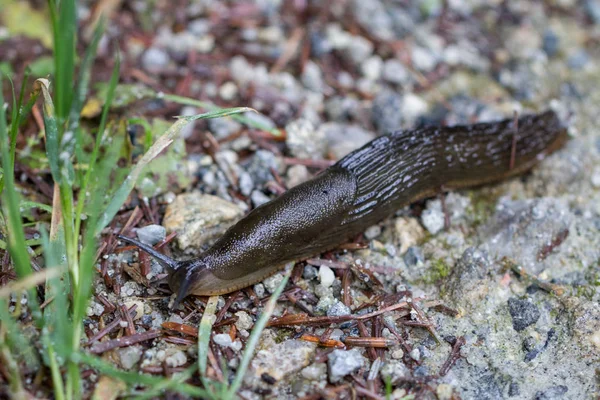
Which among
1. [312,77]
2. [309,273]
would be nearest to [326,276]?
[309,273]

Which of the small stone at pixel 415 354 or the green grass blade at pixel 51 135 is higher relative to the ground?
the green grass blade at pixel 51 135

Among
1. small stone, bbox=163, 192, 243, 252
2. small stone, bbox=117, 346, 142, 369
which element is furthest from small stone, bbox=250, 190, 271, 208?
small stone, bbox=117, 346, 142, 369

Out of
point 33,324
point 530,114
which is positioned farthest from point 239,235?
point 530,114

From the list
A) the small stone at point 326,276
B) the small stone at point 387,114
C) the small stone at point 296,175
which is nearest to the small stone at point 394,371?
the small stone at point 326,276

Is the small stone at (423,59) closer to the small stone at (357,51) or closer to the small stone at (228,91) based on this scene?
the small stone at (357,51)

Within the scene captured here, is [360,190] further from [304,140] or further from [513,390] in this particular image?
[513,390]
